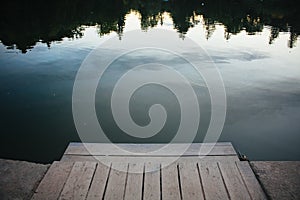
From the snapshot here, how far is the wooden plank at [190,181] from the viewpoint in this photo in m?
3.01

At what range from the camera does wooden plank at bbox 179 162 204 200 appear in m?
3.01

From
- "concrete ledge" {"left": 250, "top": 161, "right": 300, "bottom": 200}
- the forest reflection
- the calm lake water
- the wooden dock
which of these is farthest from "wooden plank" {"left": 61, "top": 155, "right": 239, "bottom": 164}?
the forest reflection

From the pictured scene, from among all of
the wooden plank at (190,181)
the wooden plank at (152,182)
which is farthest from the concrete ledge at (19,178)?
the wooden plank at (190,181)

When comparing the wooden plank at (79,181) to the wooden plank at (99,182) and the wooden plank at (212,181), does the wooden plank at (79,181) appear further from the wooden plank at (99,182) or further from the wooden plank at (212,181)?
the wooden plank at (212,181)

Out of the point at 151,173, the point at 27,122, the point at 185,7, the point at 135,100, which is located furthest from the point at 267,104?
the point at 185,7

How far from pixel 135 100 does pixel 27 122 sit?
301 cm

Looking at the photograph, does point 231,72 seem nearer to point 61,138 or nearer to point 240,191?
point 61,138

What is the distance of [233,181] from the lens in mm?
3225

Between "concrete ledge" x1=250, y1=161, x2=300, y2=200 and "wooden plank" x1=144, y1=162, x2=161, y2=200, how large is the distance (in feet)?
4.43

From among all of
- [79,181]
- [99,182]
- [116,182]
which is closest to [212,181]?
[116,182]

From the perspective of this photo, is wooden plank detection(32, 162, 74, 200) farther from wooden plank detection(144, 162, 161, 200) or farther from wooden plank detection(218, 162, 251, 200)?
wooden plank detection(218, 162, 251, 200)

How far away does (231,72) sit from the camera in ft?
34.8

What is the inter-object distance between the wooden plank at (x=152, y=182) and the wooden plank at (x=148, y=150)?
581 millimetres

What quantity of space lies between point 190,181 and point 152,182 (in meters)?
0.49
